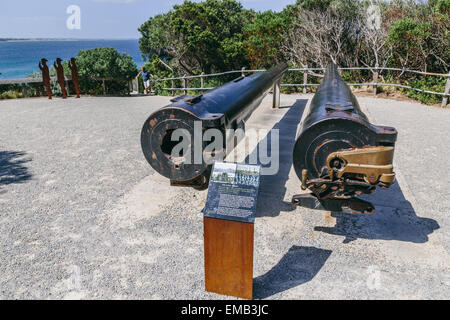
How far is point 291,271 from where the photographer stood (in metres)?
3.41

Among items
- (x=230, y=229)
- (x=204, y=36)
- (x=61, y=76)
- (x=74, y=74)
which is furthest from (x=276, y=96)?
(x=204, y=36)

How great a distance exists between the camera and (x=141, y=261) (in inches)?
141

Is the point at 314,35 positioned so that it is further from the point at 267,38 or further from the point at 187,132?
the point at 187,132

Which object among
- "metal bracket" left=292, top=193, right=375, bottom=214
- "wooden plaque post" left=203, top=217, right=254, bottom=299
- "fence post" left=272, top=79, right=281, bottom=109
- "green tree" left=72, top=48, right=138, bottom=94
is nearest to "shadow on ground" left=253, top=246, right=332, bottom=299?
"wooden plaque post" left=203, top=217, right=254, bottom=299

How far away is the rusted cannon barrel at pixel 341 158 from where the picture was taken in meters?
Result: 3.32

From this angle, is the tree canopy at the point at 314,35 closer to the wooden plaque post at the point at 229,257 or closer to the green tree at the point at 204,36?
the green tree at the point at 204,36

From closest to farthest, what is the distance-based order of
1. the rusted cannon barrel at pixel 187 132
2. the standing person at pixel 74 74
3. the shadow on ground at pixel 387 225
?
the shadow on ground at pixel 387 225 < the rusted cannon barrel at pixel 187 132 < the standing person at pixel 74 74

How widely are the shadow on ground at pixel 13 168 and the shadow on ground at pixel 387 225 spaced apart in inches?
187

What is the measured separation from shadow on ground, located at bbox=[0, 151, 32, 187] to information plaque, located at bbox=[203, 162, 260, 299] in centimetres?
405

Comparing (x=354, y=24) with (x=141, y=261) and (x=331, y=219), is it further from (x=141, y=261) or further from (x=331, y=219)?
(x=141, y=261)

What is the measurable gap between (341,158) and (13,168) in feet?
18.4

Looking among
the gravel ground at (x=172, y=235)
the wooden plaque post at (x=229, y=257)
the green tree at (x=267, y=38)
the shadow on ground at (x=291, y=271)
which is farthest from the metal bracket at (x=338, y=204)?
the green tree at (x=267, y=38)
